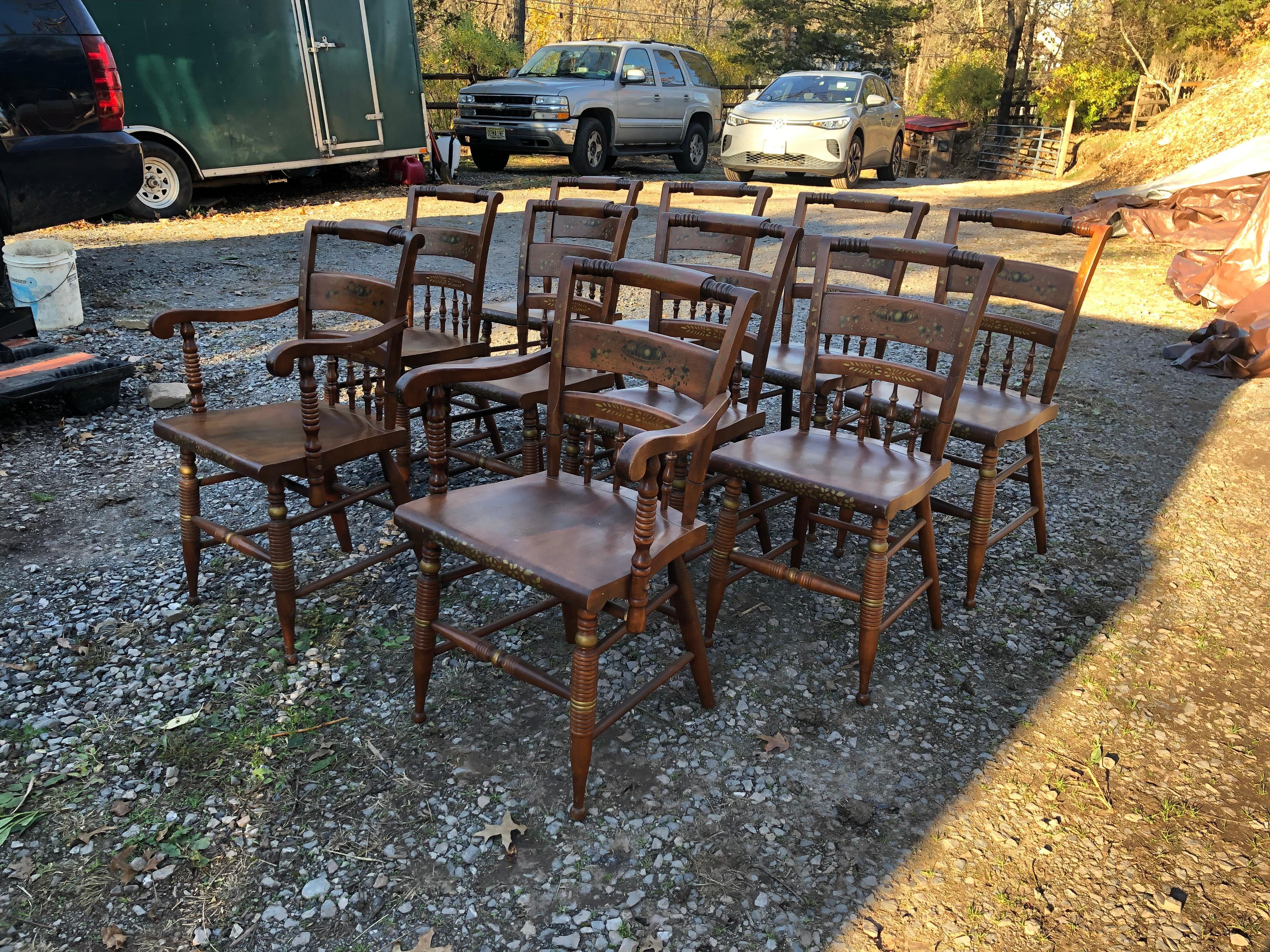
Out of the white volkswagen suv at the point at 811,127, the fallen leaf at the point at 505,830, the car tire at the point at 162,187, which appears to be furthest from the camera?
the white volkswagen suv at the point at 811,127

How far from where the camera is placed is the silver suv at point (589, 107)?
37.0 feet

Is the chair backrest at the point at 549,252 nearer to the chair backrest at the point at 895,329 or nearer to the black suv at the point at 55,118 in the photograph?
the chair backrest at the point at 895,329

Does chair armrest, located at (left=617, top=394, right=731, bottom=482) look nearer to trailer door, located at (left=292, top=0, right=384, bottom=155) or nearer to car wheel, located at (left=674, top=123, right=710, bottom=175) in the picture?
trailer door, located at (left=292, top=0, right=384, bottom=155)

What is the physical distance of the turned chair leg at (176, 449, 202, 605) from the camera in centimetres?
275

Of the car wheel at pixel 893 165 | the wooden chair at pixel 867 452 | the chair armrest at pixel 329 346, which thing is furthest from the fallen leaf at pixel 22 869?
the car wheel at pixel 893 165

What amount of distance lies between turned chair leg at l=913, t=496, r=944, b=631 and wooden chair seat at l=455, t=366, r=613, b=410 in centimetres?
114

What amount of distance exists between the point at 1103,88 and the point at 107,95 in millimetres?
17285

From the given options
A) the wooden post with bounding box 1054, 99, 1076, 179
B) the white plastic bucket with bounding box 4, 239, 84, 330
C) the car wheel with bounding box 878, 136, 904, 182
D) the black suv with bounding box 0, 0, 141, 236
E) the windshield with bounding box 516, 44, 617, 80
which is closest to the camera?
the black suv with bounding box 0, 0, 141, 236

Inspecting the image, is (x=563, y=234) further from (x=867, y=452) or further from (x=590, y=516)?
(x=590, y=516)

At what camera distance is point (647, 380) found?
2314 millimetres

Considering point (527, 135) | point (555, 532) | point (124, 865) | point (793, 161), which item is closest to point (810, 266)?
point (555, 532)

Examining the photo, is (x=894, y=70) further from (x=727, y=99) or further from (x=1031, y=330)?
(x=1031, y=330)

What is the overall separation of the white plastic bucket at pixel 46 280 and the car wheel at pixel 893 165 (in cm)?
1111

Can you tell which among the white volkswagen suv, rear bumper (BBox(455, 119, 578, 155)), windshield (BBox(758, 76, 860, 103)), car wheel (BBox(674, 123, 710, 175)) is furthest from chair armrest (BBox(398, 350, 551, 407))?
car wheel (BBox(674, 123, 710, 175))
